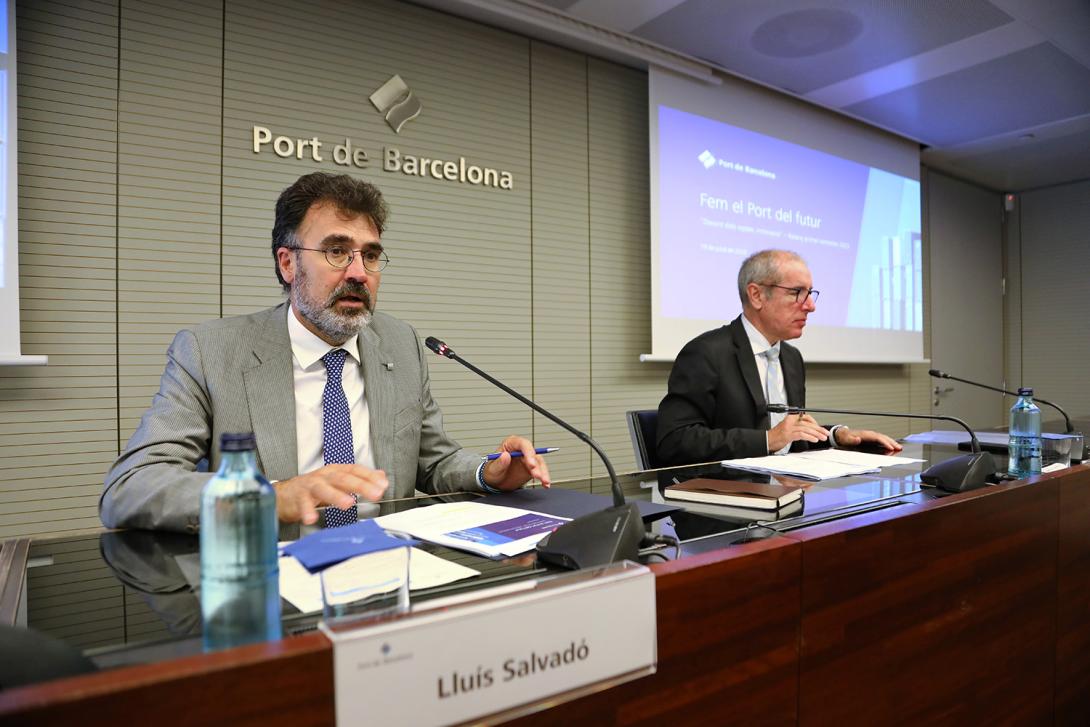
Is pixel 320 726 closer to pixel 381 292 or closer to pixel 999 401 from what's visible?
pixel 381 292

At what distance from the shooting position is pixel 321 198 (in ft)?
5.35

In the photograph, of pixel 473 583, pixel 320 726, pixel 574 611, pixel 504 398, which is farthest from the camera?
pixel 504 398

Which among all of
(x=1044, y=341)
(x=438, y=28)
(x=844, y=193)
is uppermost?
(x=438, y=28)

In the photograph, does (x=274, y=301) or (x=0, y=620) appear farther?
(x=274, y=301)

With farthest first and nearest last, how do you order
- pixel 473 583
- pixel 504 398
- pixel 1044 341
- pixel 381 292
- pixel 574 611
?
1. pixel 1044 341
2. pixel 504 398
3. pixel 381 292
4. pixel 473 583
5. pixel 574 611

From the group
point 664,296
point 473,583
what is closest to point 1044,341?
point 664,296

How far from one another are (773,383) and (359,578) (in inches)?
83.7

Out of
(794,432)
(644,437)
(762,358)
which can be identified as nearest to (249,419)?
(644,437)

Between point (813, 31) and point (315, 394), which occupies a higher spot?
point (813, 31)

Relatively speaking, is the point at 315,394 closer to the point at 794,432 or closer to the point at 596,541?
the point at 596,541

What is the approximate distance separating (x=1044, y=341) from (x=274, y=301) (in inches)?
279

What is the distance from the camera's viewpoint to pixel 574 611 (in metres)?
0.66

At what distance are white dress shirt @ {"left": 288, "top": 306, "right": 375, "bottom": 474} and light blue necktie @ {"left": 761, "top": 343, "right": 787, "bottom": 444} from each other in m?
1.51

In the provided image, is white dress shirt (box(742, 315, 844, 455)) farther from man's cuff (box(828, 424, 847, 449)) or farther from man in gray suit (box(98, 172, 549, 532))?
man in gray suit (box(98, 172, 549, 532))
